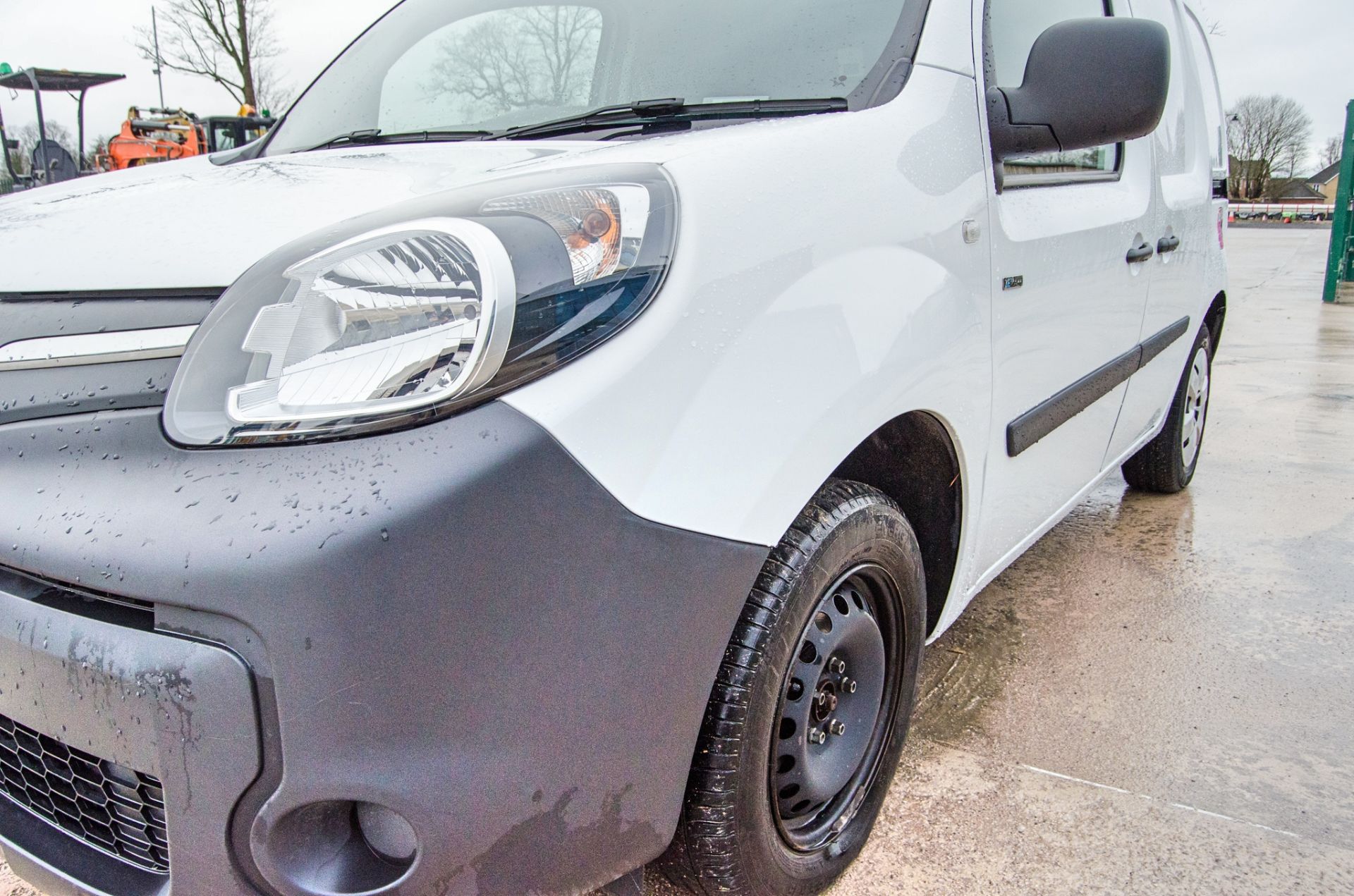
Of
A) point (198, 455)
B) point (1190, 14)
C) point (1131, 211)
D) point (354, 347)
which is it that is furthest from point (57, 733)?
point (1190, 14)

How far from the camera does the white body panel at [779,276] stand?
104cm

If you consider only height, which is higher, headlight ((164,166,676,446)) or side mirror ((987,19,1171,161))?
side mirror ((987,19,1171,161))

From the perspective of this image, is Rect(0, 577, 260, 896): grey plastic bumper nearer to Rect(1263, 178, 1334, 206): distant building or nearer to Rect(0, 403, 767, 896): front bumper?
Rect(0, 403, 767, 896): front bumper

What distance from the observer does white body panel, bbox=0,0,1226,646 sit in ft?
3.41

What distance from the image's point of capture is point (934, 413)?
4.98ft

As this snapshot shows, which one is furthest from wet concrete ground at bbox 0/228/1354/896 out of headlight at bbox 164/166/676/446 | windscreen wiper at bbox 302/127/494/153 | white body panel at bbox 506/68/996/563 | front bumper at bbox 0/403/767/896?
windscreen wiper at bbox 302/127/494/153

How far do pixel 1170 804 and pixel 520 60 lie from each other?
74.8 inches

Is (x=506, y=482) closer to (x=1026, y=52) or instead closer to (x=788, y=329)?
(x=788, y=329)

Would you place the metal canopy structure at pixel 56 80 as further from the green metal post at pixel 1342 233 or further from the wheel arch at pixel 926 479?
the green metal post at pixel 1342 233

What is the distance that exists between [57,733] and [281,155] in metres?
1.27

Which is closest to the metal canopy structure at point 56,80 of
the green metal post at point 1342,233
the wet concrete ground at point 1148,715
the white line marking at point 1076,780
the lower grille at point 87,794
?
the lower grille at point 87,794

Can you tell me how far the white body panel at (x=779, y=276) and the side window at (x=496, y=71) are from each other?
24 centimetres

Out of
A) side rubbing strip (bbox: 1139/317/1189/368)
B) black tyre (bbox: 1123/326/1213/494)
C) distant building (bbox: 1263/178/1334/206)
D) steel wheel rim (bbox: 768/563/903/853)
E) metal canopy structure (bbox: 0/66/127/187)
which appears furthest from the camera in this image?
distant building (bbox: 1263/178/1334/206)

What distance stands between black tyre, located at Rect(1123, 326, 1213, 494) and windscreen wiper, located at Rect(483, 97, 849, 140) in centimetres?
225
